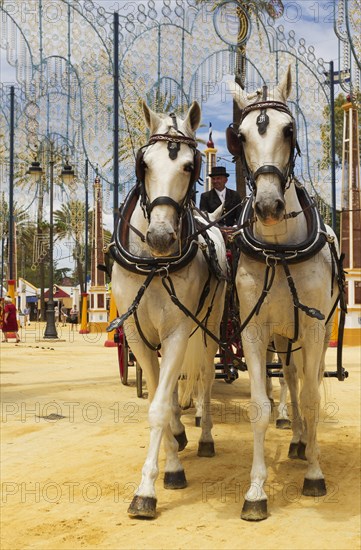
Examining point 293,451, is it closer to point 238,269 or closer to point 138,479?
point 138,479

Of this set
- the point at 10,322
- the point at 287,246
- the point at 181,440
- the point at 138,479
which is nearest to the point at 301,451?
the point at 181,440

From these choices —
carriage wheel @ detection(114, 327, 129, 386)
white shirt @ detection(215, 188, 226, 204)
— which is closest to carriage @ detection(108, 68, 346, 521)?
white shirt @ detection(215, 188, 226, 204)

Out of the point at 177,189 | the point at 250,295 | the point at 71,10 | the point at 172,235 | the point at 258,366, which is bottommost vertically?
the point at 258,366

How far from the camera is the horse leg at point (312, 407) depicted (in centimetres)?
503

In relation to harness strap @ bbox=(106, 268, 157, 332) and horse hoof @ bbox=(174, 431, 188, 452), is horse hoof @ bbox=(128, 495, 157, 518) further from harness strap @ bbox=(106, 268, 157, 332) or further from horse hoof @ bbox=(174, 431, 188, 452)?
horse hoof @ bbox=(174, 431, 188, 452)

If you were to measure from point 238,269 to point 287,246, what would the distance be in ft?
1.43

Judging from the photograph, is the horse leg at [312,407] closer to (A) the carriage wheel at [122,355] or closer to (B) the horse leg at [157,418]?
(B) the horse leg at [157,418]

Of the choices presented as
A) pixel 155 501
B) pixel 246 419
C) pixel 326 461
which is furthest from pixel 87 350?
pixel 155 501

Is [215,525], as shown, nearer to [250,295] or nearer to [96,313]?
[250,295]

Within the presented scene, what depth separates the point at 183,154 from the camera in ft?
15.5

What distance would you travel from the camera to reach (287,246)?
4.78 m

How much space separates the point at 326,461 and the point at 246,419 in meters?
2.27

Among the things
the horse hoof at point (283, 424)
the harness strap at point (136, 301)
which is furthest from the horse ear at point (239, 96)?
the horse hoof at point (283, 424)

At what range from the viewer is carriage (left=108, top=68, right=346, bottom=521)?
4555 millimetres
